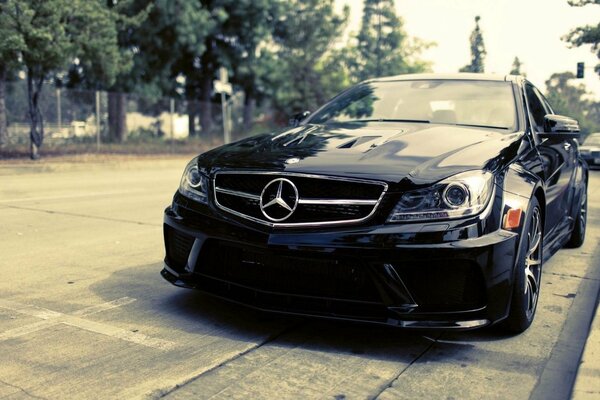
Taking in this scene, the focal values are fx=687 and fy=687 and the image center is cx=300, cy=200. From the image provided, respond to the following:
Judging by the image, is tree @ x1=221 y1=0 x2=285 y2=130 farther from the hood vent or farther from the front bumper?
the front bumper

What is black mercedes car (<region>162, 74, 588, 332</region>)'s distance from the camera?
3.36 metres

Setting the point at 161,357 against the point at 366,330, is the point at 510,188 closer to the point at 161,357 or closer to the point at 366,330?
the point at 366,330

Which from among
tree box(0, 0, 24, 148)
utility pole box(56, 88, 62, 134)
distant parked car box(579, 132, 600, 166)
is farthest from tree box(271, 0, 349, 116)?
tree box(0, 0, 24, 148)

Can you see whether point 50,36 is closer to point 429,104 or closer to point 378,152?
point 429,104

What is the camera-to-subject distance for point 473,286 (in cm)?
341

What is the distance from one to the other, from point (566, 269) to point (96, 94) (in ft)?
64.5

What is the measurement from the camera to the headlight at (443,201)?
3.38 meters

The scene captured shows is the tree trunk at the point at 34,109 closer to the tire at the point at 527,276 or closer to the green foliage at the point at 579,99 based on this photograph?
the tire at the point at 527,276

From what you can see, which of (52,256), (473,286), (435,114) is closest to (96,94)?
(52,256)

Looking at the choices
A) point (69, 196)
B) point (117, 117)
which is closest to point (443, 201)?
point (69, 196)

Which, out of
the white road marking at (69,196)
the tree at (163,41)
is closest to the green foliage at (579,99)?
the tree at (163,41)

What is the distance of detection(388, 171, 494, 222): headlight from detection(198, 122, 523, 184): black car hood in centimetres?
7

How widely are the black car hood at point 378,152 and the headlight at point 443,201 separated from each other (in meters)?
0.07

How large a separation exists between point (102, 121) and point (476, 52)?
45522 millimetres
